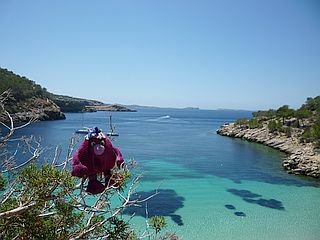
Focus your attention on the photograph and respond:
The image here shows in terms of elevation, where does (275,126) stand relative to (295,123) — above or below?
below

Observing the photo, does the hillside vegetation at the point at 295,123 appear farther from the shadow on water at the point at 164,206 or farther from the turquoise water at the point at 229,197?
the shadow on water at the point at 164,206

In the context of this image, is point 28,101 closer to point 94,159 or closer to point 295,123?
A: point 295,123

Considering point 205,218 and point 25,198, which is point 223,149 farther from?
point 25,198

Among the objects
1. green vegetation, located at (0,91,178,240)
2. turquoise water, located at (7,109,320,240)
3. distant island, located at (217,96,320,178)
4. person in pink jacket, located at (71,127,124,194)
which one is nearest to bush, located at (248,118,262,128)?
distant island, located at (217,96,320,178)

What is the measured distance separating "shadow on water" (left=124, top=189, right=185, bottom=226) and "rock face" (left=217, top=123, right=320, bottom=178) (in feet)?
42.4

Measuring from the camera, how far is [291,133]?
39500 millimetres

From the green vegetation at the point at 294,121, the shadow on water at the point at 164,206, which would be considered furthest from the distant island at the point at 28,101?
the green vegetation at the point at 294,121

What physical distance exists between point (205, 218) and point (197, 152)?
20.9 m

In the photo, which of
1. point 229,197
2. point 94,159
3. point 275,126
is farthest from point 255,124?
point 94,159

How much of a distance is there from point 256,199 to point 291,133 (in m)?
24.6

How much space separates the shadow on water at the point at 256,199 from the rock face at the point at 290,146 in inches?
313

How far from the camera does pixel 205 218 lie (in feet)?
48.5

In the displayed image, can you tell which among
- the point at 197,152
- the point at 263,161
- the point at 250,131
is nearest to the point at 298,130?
the point at 250,131

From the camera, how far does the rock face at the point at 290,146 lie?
81.8 feet
